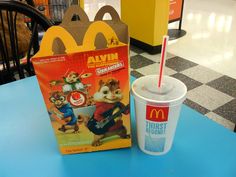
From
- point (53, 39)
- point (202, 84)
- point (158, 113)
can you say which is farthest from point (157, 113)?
point (202, 84)

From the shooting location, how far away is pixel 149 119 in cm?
59

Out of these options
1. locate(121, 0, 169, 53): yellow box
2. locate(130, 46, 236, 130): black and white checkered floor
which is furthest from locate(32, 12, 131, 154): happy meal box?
locate(121, 0, 169, 53): yellow box

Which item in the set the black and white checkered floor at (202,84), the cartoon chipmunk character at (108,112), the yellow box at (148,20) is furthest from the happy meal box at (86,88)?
the yellow box at (148,20)

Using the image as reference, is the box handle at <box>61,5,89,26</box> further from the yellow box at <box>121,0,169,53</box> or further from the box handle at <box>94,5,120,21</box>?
the yellow box at <box>121,0,169,53</box>

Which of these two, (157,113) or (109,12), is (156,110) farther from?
(109,12)

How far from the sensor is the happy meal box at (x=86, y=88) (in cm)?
56

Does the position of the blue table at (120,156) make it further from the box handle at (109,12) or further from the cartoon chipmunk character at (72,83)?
the box handle at (109,12)

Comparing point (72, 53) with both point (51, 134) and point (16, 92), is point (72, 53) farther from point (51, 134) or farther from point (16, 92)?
point (16, 92)

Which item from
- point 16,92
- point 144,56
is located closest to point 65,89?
point 16,92

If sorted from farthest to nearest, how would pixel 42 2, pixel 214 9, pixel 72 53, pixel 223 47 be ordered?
pixel 214 9
pixel 223 47
pixel 42 2
pixel 72 53

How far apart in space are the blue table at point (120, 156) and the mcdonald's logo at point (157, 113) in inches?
4.8

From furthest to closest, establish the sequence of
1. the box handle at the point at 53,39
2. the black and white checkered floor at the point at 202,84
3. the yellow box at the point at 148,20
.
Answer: the yellow box at the point at 148,20, the black and white checkered floor at the point at 202,84, the box handle at the point at 53,39

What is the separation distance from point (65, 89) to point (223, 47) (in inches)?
120

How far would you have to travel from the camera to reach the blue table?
0.62 metres
